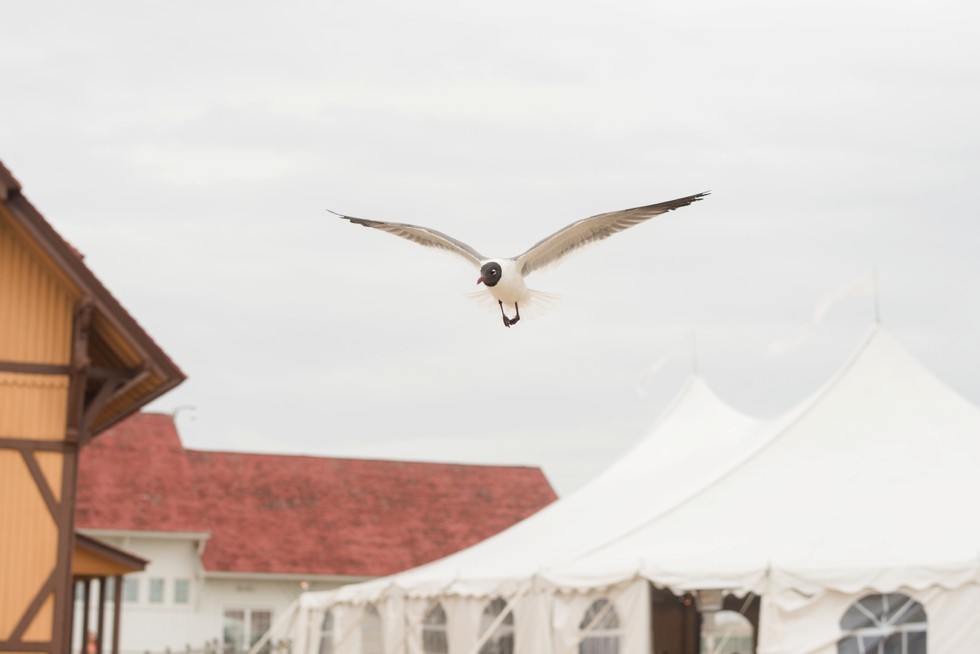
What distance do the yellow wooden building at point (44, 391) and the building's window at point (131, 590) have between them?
65.1 ft

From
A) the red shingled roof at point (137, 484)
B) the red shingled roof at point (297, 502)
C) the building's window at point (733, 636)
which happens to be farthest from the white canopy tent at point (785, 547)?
the building's window at point (733, 636)

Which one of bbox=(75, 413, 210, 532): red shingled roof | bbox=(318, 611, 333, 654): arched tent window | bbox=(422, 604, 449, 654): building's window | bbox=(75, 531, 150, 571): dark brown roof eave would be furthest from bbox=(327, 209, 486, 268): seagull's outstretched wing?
bbox=(75, 413, 210, 532): red shingled roof

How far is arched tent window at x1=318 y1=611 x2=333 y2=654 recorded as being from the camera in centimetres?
2450

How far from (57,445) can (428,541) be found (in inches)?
915

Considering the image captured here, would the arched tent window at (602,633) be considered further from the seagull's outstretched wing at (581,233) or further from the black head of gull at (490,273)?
the black head of gull at (490,273)

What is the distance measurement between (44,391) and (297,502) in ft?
77.2

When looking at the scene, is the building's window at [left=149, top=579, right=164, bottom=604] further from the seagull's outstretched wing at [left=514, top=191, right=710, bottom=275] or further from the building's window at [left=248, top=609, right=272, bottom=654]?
the seagull's outstretched wing at [left=514, top=191, right=710, bottom=275]

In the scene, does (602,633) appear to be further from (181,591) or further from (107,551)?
(181,591)

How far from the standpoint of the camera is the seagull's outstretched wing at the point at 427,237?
31.4 ft

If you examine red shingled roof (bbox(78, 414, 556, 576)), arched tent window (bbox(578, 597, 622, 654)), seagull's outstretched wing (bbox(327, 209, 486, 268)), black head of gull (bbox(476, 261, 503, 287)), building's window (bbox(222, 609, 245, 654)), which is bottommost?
arched tent window (bbox(578, 597, 622, 654))

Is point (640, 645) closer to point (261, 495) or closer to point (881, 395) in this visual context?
point (881, 395)

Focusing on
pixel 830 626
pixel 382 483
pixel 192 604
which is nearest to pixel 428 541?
pixel 382 483

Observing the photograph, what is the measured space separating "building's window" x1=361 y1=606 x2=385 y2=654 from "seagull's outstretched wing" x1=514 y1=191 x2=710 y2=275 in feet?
44.9

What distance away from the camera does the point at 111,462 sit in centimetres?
3584
